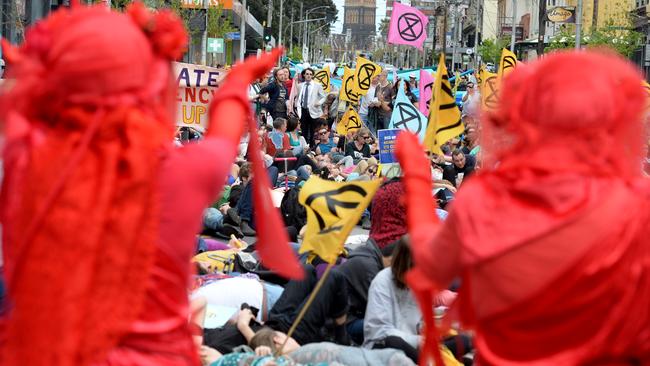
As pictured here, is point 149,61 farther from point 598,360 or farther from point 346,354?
point 346,354

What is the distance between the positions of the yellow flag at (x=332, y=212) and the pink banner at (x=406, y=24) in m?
19.0

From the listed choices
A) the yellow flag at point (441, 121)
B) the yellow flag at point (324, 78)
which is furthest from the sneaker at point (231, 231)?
the yellow flag at point (324, 78)

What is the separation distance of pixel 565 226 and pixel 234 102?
3.09ft

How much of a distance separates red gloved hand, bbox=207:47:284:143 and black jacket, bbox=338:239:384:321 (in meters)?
2.86

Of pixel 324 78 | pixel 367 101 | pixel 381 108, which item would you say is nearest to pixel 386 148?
pixel 381 108

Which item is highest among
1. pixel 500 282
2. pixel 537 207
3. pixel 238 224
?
Answer: pixel 537 207

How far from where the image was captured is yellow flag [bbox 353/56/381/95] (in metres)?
21.1

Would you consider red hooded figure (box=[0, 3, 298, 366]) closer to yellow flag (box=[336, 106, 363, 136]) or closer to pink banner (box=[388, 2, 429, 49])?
yellow flag (box=[336, 106, 363, 136])

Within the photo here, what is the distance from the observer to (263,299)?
22.7 ft

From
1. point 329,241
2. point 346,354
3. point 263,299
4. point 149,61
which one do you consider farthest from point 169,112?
point 263,299

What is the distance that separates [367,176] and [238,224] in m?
1.45

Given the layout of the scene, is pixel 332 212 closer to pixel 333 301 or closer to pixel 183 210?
pixel 333 301

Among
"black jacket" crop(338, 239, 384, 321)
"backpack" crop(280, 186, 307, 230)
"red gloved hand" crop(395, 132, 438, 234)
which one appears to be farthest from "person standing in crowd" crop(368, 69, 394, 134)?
"red gloved hand" crop(395, 132, 438, 234)

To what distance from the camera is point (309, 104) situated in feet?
67.6
